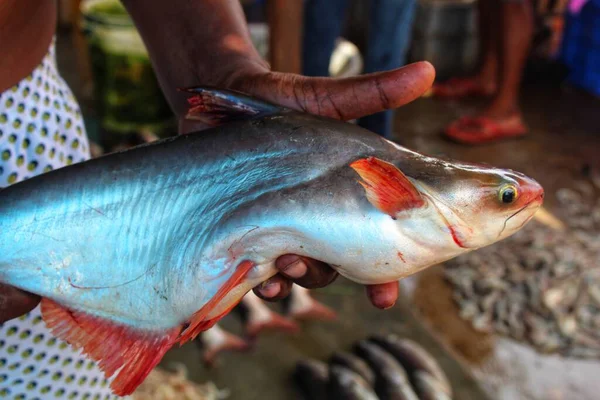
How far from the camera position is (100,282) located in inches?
52.0

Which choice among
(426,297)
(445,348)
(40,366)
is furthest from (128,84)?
(40,366)

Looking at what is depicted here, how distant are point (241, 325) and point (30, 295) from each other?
2.27m

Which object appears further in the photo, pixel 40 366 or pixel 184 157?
pixel 40 366

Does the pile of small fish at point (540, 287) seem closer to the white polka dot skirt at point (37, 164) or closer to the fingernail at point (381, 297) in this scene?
the fingernail at point (381, 297)

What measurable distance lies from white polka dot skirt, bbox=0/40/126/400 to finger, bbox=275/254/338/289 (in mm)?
718

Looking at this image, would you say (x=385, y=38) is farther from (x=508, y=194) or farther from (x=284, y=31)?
(x=508, y=194)

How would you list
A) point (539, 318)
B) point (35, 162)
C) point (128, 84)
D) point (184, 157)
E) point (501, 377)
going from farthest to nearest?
point (128, 84) → point (539, 318) → point (501, 377) → point (35, 162) → point (184, 157)

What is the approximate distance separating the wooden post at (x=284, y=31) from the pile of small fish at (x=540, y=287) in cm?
192

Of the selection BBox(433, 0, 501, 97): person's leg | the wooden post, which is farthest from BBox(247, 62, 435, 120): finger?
BBox(433, 0, 501, 97): person's leg

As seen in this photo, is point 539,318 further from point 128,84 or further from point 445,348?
point 128,84

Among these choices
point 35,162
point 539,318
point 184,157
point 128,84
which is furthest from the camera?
point 128,84

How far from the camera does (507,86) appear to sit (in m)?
6.07

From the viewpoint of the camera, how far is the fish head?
4.05ft

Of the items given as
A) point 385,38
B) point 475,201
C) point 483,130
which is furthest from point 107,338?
point 483,130
